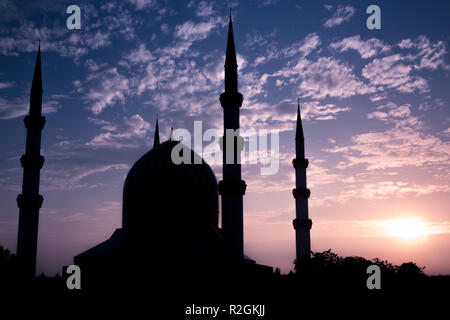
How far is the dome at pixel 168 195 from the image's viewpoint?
21.8m

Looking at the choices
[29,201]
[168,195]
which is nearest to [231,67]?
[168,195]

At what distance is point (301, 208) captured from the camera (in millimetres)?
26312

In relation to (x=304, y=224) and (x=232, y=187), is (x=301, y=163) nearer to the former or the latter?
(x=304, y=224)

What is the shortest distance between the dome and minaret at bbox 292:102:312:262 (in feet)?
19.0

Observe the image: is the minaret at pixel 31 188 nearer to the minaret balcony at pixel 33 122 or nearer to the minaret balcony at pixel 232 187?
the minaret balcony at pixel 33 122

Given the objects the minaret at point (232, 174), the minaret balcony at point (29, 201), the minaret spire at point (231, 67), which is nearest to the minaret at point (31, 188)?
the minaret balcony at point (29, 201)

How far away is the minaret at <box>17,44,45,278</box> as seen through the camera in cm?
2056

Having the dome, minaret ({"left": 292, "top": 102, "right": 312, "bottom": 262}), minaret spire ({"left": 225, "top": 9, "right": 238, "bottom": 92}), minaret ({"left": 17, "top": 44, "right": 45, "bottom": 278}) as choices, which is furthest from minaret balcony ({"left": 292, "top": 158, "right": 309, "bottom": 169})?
minaret ({"left": 17, "top": 44, "right": 45, "bottom": 278})

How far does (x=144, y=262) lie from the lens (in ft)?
64.5

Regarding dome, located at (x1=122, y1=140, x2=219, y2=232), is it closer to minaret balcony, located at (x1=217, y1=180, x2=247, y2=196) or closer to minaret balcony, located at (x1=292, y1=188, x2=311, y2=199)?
minaret balcony, located at (x1=217, y1=180, x2=247, y2=196)

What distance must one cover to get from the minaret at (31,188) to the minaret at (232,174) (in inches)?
366

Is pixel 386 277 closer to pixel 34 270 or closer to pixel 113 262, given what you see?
pixel 113 262
